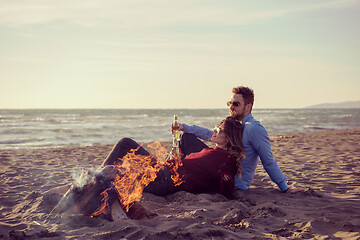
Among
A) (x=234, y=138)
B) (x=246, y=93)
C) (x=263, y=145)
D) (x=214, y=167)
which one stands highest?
(x=246, y=93)

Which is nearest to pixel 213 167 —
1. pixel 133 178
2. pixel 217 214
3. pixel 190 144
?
pixel 217 214

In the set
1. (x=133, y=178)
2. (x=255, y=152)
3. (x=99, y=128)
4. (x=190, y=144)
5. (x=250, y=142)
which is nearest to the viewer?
(x=133, y=178)

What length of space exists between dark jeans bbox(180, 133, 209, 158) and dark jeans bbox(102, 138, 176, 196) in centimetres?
80

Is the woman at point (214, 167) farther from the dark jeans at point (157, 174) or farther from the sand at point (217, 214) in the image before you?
the sand at point (217, 214)

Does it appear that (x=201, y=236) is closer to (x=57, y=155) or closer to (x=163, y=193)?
(x=163, y=193)

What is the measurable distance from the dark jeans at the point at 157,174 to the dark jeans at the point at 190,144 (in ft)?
2.61

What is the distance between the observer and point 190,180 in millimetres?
4492

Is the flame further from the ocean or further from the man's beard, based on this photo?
the ocean

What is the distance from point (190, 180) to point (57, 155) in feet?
23.2

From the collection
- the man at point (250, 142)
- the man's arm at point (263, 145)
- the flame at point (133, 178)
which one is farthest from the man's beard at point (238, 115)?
the flame at point (133, 178)

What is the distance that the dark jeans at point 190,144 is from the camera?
Answer: 5305mm

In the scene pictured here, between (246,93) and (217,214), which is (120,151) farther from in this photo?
(246,93)

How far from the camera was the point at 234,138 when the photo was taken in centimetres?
441

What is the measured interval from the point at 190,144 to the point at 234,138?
3.59 ft
